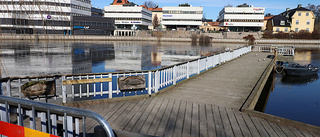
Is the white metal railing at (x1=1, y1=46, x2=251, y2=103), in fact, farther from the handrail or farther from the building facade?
the building facade

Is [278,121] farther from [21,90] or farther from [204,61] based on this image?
[204,61]

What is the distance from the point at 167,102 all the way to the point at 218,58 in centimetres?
1160

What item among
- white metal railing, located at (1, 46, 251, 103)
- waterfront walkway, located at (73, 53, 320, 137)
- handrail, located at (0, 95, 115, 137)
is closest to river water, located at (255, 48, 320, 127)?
waterfront walkway, located at (73, 53, 320, 137)

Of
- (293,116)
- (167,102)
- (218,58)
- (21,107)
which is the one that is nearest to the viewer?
(21,107)

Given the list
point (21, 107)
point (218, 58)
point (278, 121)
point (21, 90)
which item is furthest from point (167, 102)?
point (218, 58)

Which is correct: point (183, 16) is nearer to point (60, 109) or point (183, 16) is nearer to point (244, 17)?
point (244, 17)

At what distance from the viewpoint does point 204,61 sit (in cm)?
1492

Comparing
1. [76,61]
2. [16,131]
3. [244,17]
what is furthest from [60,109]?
[244,17]

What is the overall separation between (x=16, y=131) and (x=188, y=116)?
440 cm

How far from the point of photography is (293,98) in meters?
14.8

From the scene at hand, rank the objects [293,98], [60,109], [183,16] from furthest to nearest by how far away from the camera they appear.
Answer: [183,16]
[293,98]
[60,109]

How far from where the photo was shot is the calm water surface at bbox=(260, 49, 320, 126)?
11.5 meters

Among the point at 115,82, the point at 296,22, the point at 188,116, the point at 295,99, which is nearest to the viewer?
the point at 188,116

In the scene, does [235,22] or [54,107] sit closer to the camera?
[54,107]
